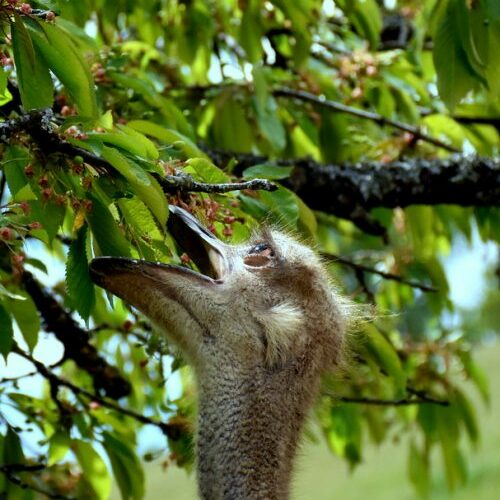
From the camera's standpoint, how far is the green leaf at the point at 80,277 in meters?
3.52

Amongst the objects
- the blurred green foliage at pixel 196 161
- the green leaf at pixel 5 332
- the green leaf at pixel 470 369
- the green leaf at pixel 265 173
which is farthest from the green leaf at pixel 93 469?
the green leaf at pixel 470 369

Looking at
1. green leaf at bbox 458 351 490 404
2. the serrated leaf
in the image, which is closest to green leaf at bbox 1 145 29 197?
the serrated leaf

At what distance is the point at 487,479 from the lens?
13.5m

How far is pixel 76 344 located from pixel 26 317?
1.16 m

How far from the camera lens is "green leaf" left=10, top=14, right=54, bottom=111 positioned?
3320 millimetres

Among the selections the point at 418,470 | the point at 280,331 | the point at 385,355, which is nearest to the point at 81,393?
the point at 385,355

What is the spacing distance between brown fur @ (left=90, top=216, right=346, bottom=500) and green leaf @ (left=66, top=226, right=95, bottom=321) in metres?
0.11

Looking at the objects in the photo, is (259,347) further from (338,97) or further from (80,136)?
(338,97)

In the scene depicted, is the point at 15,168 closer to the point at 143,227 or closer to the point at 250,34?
the point at 143,227

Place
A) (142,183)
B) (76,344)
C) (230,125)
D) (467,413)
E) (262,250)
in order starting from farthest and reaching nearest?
(467,413) < (230,125) < (76,344) < (262,250) < (142,183)

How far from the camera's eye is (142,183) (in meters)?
3.13

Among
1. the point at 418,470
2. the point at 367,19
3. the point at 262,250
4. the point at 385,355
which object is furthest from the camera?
the point at 418,470

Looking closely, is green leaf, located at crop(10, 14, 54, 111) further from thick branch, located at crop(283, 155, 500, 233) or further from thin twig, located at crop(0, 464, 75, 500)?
thick branch, located at crop(283, 155, 500, 233)

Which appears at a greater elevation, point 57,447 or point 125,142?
point 125,142
